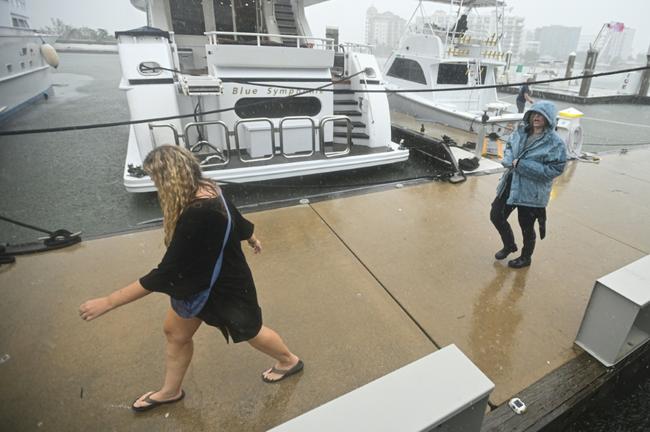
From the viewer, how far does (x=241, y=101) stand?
19.1 ft

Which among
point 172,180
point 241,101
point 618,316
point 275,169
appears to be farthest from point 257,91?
point 618,316

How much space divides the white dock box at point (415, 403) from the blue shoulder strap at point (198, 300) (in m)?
0.69

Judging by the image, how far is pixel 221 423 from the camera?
189cm

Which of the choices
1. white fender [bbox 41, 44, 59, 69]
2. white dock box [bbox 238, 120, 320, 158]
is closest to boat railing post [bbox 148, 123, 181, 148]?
white dock box [bbox 238, 120, 320, 158]

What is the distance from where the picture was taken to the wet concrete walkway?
203 centimetres

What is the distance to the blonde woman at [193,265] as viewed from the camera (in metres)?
1.49

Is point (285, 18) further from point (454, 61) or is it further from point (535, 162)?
point (535, 162)

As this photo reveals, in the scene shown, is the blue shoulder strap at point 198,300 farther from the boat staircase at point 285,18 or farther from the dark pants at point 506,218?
the boat staircase at point 285,18

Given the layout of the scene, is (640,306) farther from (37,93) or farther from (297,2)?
(37,93)

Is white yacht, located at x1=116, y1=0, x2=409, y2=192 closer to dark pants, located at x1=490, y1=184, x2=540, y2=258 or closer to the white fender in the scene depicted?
dark pants, located at x1=490, y1=184, x2=540, y2=258

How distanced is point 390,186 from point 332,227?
158 cm

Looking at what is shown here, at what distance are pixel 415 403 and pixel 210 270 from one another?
98cm

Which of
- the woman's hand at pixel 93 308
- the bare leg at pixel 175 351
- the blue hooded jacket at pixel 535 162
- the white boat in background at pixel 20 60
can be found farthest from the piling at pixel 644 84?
the white boat in background at pixel 20 60

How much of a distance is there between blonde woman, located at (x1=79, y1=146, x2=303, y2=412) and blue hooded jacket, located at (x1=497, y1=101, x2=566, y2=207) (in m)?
2.26
